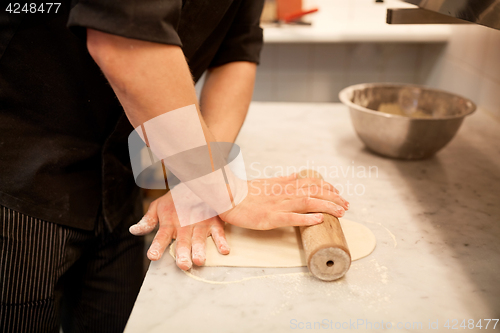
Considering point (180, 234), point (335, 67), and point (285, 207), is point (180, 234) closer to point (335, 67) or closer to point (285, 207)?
point (285, 207)

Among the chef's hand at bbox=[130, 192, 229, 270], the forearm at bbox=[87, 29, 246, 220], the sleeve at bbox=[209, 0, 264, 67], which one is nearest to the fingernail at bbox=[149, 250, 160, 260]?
the chef's hand at bbox=[130, 192, 229, 270]

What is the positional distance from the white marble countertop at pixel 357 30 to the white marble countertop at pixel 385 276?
1.11 m

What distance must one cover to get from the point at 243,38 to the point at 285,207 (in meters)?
0.43

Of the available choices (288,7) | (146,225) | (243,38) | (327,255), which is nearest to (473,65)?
(243,38)

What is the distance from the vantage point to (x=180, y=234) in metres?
0.59

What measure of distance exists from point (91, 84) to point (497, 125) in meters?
1.03

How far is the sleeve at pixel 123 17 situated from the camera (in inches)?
16.3

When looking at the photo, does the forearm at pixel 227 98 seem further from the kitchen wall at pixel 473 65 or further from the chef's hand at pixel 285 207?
the kitchen wall at pixel 473 65

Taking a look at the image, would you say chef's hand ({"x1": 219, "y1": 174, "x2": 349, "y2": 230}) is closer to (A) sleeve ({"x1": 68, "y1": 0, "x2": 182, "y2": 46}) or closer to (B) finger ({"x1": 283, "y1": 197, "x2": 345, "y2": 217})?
(B) finger ({"x1": 283, "y1": 197, "x2": 345, "y2": 217})

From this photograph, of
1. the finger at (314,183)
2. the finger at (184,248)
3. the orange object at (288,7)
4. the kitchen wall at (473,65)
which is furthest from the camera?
the orange object at (288,7)

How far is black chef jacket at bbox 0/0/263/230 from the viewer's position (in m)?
0.57

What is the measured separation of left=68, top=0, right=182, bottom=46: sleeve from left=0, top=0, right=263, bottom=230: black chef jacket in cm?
3

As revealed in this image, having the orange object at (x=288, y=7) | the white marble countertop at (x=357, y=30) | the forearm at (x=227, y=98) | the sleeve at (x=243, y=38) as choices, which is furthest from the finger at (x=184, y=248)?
the orange object at (x=288, y=7)

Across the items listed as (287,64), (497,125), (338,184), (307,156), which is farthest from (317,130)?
(287,64)
